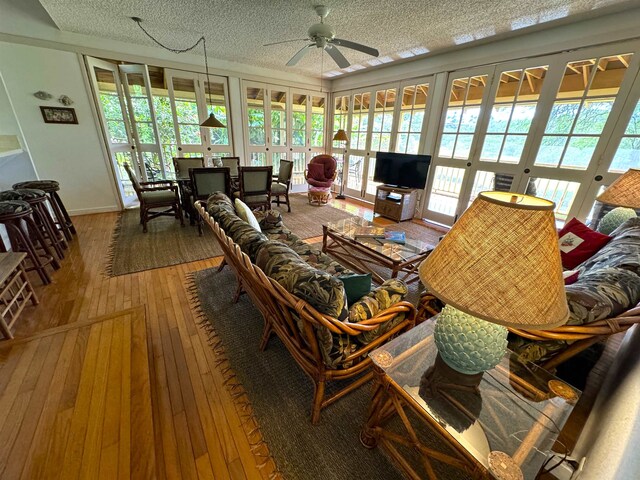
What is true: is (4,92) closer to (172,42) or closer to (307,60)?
(172,42)

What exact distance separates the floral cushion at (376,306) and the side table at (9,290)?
2.14 metres

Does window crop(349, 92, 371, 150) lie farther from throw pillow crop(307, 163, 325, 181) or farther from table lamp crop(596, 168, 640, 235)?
table lamp crop(596, 168, 640, 235)

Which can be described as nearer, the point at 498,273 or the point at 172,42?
the point at 498,273

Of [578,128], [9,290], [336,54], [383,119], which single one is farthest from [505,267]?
[383,119]

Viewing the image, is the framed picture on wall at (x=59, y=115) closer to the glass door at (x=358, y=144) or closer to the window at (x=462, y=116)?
the glass door at (x=358, y=144)

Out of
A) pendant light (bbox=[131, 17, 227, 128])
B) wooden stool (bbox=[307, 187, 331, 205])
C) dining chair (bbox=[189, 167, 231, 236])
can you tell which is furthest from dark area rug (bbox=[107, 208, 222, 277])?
wooden stool (bbox=[307, 187, 331, 205])

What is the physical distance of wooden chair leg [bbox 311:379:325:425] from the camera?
120cm

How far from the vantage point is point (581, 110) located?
2.78m

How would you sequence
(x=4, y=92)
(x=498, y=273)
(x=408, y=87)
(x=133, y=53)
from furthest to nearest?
1. (x=408, y=87)
2. (x=133, y=53)
3. (x=4, y=92)
4. (x=498, y=273)

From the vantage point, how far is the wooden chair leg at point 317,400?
1.20 m

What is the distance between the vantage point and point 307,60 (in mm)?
4383

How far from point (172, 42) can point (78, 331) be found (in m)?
4.22

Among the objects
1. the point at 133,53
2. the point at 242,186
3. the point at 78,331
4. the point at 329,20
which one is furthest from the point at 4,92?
the point at 329,20

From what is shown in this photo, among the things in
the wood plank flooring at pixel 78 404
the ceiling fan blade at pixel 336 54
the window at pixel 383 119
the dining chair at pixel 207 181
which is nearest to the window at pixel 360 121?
the window at pixel 383 119
